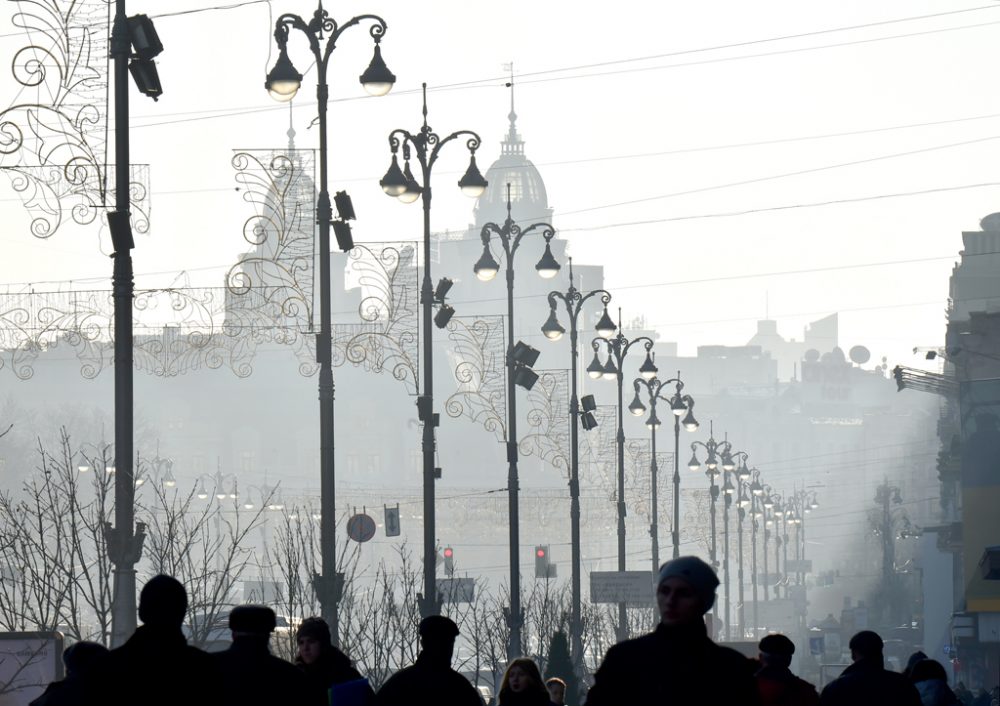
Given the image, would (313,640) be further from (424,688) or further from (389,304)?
(389,304)

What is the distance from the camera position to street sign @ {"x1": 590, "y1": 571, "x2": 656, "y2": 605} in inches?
1809

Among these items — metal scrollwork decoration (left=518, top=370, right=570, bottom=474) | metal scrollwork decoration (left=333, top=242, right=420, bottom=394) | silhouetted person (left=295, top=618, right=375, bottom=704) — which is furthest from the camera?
metal scrollwork decoration (left=518, top=370, right=570, bottom=474)

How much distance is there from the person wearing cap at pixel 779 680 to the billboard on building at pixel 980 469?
1762 inches

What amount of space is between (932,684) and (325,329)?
898 centimetres

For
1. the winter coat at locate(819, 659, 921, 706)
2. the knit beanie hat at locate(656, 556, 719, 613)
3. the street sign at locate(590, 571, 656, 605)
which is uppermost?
the knit beanie hat at locate(656, 556, 719, 613)

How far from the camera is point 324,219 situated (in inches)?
890

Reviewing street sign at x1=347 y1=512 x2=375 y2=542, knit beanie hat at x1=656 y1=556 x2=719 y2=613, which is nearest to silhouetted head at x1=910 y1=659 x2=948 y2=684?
knit beanie hat at x1=656 y1=556 x2=719 y2=613

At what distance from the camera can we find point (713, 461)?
6912 cm

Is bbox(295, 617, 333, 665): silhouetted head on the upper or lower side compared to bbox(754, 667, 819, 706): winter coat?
upper

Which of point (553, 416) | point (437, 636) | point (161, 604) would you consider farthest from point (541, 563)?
point (161, 604)

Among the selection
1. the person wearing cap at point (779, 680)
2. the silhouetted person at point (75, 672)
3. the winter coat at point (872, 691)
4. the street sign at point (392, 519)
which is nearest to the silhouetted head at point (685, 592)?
the silhouetted person at point (75, 672)

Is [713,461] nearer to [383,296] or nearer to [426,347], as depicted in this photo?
[383,296]

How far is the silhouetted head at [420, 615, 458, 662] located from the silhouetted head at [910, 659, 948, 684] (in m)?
6.32

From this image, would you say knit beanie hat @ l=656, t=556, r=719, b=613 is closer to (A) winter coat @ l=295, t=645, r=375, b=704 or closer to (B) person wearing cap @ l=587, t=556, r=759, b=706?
(B) person wearing cap @ l=587, t=556, r=759, b=706
